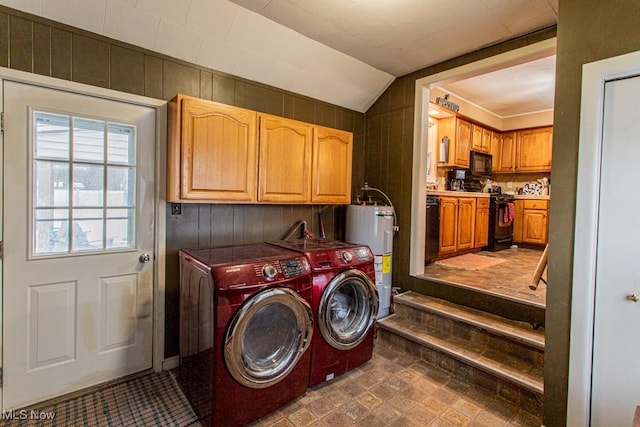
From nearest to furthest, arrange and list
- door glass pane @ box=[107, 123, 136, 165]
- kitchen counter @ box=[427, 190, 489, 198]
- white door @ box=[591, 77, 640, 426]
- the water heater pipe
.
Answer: white door @ box=[591, 77, 640, 426] → door glass pane @ box=[107, 123, 136, 165] → the water heater pipe → kitchen counter @ box=[427, 190, 489, 198]

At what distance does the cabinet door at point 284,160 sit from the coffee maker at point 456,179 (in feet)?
10.2

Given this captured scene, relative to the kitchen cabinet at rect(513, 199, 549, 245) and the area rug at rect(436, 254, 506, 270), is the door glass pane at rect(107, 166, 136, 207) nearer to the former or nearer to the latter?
the area rug at rect(436, 254, 506, 270)

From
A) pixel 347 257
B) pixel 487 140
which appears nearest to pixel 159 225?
pixel 347 257

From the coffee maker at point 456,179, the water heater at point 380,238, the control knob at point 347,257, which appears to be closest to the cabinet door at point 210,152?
the control knob at point 347,257

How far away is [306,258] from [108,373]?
1.67m

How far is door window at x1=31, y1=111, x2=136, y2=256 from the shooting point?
1952mm

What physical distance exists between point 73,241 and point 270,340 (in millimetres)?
1494

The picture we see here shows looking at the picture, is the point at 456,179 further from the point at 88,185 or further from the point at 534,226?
the point at 88,185

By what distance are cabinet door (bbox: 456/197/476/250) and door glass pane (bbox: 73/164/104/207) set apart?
166 inches

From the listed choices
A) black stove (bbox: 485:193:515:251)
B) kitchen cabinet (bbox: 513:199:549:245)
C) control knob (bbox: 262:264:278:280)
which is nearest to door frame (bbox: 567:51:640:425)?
control knob (bbox: 262:264:278:280)

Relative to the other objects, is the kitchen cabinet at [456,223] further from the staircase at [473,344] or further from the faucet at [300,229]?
the faucet at [300,229]

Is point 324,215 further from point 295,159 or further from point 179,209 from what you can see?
point 179,209

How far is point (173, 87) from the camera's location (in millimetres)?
2367

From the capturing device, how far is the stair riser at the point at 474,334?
2.24m
